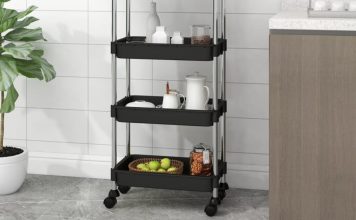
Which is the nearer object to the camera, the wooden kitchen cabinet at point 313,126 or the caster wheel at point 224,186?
the wooden kitchen cabinet at point 313,126

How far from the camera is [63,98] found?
4.26 m

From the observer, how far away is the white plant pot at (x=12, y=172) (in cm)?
388

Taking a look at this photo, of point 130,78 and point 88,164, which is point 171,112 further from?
point 88,164

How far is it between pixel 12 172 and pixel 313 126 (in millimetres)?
1762

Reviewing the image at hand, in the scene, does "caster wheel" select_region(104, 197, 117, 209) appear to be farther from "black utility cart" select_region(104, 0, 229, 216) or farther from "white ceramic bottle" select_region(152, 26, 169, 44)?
"white ceramic bottle" select_region(152, 26, 169, 44)

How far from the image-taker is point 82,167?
429cm

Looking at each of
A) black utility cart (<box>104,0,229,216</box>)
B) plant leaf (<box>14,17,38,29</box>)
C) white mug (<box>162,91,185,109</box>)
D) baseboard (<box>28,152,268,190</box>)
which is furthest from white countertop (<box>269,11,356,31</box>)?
plant leaf (<box>14,17,38,29</box>)

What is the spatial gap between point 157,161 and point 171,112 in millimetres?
411

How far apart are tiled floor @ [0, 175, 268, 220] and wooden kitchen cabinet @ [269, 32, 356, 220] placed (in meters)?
0.53

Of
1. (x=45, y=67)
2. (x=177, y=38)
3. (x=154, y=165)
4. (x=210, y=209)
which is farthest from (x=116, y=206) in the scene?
(x=177, y=38)

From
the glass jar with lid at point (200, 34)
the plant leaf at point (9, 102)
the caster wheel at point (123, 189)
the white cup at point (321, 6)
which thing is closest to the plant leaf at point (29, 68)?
the plant leaf at point (9, 102)

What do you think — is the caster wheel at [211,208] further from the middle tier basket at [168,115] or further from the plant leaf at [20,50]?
the plant leaf at [20,50]

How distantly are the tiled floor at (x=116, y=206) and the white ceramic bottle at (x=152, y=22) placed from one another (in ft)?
2.92

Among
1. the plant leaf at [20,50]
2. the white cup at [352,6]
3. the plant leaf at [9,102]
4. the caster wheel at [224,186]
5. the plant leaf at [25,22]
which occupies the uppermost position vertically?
the white cup at [352,6]
